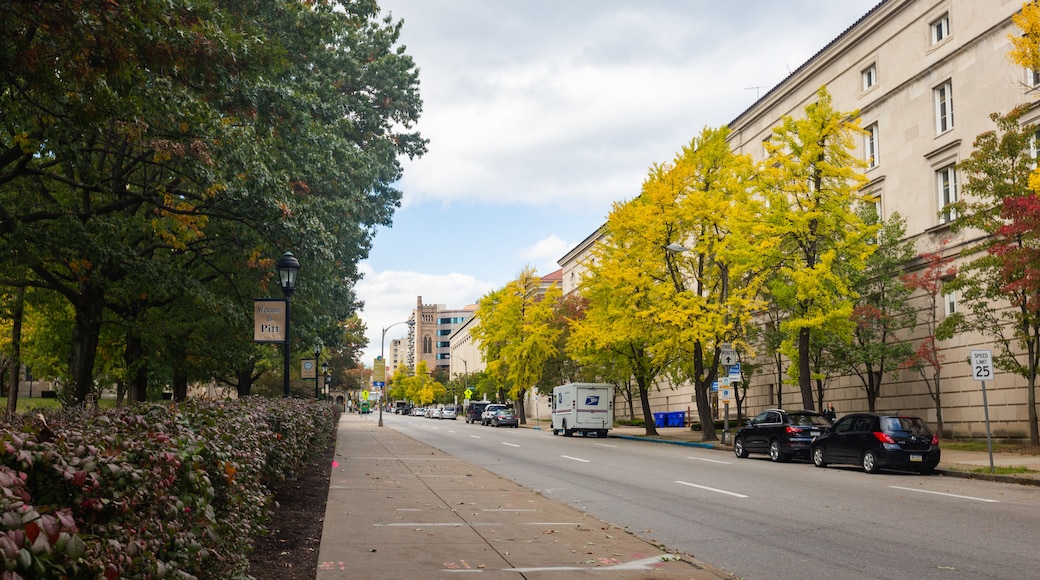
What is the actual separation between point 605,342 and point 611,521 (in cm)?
2657

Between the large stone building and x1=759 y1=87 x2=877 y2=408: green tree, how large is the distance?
11.3 feet

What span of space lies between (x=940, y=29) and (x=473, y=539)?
32722 mm

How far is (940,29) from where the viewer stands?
1348 inches

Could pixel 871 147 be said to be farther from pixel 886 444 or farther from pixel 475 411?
pixel 475 411

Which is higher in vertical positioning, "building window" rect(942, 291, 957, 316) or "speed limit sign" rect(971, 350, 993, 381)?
"building window" rect(942, 291, 957, 316)

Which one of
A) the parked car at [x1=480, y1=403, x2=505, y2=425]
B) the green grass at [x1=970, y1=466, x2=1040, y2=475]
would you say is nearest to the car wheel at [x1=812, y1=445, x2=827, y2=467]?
the green grass at [x1=970, y1=466, x2=1040, y2=475]

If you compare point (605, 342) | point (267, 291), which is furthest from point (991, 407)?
point (267, 291)

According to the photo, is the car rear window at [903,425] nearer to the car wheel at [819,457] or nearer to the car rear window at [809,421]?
the car wheel at [819,457]

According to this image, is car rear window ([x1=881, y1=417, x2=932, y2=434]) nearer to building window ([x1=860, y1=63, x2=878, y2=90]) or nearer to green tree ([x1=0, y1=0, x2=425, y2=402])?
green tree ([x1=0, y1=0, x2=425, y2=402])

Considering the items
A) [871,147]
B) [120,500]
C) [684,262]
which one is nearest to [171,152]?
[120,500]

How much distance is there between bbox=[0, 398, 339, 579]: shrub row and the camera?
118 inches

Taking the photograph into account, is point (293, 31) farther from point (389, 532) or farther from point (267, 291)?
point (389, 532)

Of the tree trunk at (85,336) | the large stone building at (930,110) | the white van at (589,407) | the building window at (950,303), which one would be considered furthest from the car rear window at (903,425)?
the white van at (589,407)

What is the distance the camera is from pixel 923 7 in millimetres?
34656
